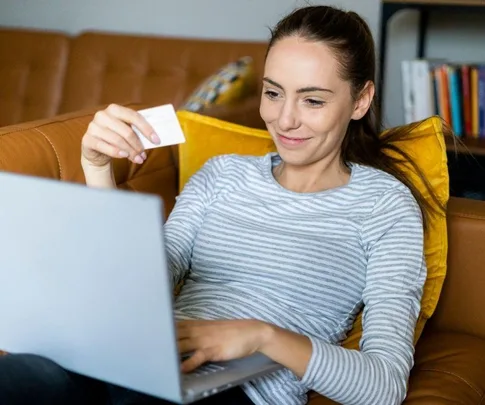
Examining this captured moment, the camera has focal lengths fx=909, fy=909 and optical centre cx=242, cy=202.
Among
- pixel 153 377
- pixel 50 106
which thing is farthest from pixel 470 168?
pixel 153 377

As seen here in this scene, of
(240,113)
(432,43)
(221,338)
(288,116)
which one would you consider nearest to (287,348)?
(221,338)

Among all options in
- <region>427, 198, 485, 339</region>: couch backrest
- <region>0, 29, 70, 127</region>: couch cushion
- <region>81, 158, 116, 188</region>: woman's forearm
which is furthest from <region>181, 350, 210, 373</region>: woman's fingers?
<region>0, 29, 70, 127</region>: couch cushion

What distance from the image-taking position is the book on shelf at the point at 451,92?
2900 millimetres

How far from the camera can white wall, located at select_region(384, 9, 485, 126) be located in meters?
3.08

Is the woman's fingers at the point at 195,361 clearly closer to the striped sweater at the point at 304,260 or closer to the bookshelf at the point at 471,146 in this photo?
the striped sweater at the point at 304,260

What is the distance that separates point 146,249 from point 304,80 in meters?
0.65

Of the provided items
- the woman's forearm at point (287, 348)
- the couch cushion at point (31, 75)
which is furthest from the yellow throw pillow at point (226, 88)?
the woman's forearm at point (287, 348)

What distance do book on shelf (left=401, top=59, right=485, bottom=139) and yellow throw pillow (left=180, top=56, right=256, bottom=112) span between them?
540mm

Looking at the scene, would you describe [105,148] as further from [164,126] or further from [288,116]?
[288,116]

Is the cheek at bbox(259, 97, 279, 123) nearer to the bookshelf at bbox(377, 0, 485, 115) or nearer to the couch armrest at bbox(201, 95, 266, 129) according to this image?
the couch armrest at bbox(201, 95, 266, 129)

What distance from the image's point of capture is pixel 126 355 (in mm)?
1044

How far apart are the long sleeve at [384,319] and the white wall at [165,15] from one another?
1.72m

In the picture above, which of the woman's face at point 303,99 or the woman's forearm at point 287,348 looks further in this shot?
the woman's face at point 303,99

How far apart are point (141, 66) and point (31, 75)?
0.49 m
